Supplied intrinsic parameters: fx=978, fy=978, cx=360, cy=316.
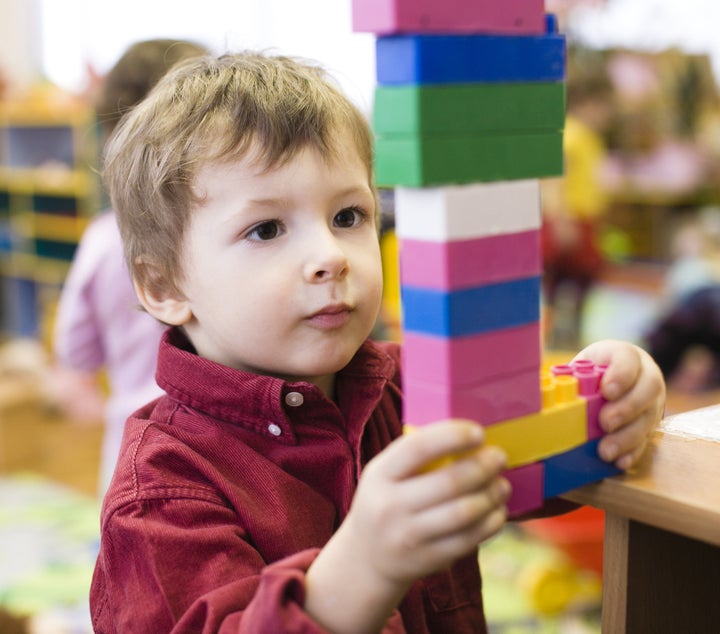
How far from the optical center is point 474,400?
0.56 meters

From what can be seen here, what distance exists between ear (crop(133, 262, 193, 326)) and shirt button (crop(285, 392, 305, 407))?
133mm

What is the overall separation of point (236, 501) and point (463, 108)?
0.35 metres

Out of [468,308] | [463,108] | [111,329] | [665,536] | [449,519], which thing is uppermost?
[463,108]

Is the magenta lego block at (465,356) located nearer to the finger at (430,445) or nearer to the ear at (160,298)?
the finger at (430,445)

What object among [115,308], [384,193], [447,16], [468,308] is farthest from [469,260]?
[384,193]

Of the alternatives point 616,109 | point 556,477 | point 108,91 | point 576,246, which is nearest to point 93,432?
point 576,246

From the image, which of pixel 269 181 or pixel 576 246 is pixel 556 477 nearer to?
pixel 269 181

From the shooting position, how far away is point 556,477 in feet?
2.07

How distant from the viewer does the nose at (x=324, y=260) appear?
731 millimetres

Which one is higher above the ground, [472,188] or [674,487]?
[472,188]

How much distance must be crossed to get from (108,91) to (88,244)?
0.31m

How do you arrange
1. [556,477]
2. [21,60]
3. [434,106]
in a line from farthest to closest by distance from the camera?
[21,60]
[556,477]
[434,106]

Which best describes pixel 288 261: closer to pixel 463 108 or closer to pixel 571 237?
pixel 463 108

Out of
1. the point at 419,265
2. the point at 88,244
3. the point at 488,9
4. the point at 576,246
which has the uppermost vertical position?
the point at 488,9
